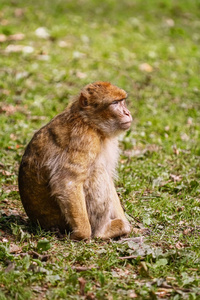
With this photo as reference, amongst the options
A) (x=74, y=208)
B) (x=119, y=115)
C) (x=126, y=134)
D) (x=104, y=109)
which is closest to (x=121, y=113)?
(x=119, y=115)

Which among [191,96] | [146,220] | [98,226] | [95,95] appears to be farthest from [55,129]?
[191,96]

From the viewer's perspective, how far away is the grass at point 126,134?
429 centimetres

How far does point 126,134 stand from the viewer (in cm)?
791

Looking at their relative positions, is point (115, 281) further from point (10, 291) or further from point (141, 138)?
point (141, 138)

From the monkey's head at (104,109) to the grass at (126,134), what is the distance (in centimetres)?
114

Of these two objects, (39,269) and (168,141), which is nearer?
(39,269)

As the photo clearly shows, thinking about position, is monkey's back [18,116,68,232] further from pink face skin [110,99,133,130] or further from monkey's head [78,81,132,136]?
pink face skin [110,99,133,130]

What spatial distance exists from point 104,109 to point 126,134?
2.72 metres

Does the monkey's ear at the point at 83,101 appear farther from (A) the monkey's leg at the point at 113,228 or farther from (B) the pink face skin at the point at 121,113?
(A) the monkey's leg at the point at 113,228

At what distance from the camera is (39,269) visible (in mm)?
4238

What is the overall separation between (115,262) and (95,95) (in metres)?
1.74

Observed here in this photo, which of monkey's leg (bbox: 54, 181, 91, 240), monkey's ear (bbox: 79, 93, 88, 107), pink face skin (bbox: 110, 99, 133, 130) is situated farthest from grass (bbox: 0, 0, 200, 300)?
monkey's ear (bbox: 79, 93, 88, 107)

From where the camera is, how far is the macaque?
192 inches

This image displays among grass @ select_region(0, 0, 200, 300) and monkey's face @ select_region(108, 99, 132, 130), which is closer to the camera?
grass @ select_region(0, 0, 200, 300)
